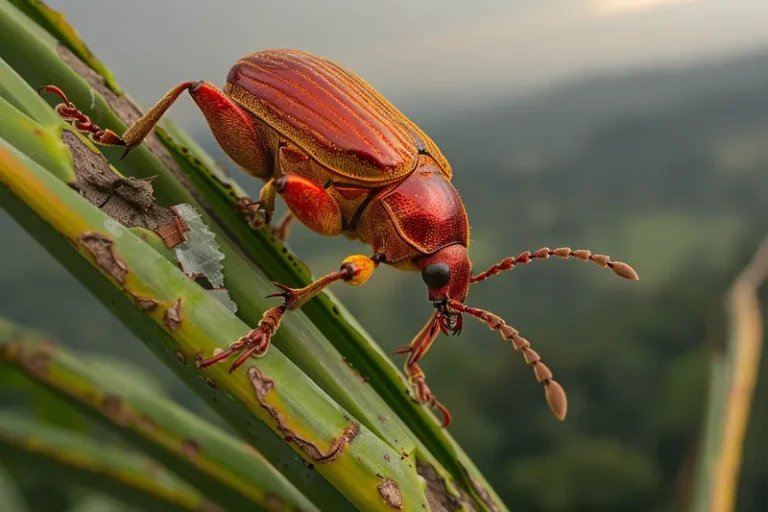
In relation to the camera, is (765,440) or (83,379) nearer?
(83,379)

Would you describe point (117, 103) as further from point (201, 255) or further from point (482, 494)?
point (482, 494)

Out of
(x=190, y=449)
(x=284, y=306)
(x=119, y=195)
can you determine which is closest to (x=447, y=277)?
(x=284, y=306)

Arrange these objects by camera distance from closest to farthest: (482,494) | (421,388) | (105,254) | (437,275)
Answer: (105,254) < (482,494) < (437,275) < (421,388)

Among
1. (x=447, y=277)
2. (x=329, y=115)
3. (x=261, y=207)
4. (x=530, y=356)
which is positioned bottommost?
(x=530, y=356)

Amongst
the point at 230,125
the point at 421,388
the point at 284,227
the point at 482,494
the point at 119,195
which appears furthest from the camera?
the point at 284,227

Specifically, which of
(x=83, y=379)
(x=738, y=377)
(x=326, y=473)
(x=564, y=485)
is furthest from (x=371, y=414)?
(x=564, y=485)

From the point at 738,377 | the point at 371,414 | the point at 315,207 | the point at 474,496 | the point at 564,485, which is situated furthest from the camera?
the point at 564,485

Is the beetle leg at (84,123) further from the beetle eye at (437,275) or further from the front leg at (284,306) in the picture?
the beetle eye at (437,275)

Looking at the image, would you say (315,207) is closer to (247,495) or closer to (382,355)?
(382,355)
